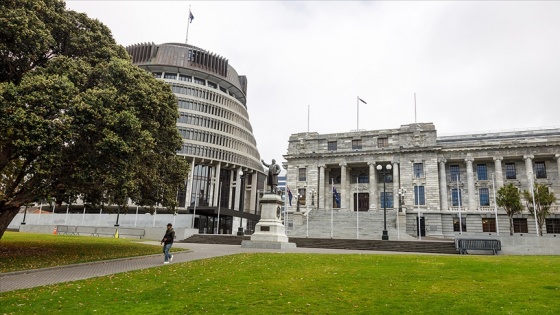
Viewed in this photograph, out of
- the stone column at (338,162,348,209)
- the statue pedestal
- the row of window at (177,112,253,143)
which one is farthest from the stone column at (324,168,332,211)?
the statue pedestal

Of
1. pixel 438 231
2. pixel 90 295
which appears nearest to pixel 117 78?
pixel 90 295

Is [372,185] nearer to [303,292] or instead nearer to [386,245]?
[386,245]

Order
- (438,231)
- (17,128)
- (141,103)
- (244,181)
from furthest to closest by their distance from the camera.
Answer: (244,181)
(438,231)
(141,103)
(17,128)

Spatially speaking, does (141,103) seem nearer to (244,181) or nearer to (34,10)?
(34,10)

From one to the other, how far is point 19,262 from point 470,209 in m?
54.6

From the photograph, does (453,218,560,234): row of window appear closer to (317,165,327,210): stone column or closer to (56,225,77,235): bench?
(317,165,327,210): stone column

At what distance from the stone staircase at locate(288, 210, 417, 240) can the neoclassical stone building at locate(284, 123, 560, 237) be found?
1857 mm

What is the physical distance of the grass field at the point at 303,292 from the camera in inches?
327

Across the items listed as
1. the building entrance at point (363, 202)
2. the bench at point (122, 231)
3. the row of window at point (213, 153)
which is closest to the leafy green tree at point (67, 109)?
the bench at point (122, 231)

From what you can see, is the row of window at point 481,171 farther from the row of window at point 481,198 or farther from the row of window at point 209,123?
the row of window at point 209,123

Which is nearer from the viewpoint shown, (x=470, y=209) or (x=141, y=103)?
(x=141, y=103)

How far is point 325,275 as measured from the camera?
12.9 meters

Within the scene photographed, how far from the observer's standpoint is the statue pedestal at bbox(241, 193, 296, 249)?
27.4 m

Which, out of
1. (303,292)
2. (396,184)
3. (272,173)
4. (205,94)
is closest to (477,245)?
(272,173)
